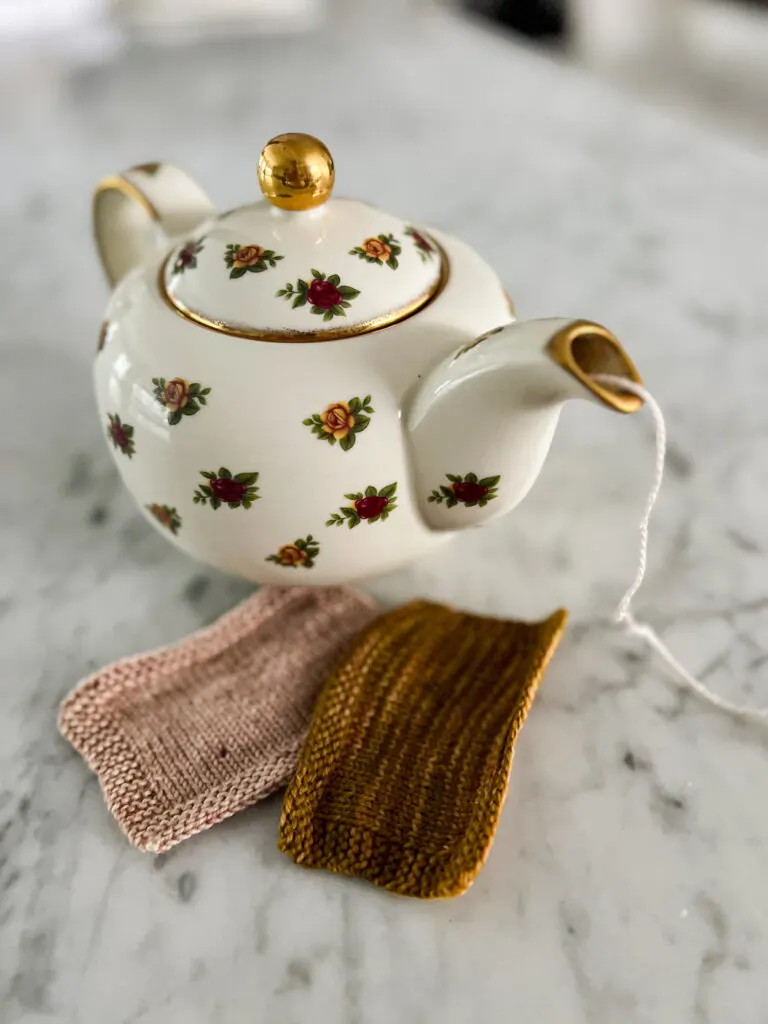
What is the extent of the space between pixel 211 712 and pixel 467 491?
20 centimetres

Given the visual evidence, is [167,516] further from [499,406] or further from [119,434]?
[499,406]

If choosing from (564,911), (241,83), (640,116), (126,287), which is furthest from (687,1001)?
(241,83)

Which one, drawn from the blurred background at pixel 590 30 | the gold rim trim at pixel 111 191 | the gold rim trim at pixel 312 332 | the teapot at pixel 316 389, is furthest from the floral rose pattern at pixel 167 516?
the blurred background at pixel 590 30

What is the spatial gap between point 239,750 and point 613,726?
22 centimetres

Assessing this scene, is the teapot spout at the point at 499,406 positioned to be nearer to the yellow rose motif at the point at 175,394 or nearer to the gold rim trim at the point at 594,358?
the gold rim trim at the point at 594,358

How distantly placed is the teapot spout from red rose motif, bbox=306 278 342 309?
0.07 m

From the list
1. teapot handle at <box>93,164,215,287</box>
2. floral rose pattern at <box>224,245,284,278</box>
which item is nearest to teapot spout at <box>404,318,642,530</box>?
floral rose pattern at <box>224,245,284,278</box>

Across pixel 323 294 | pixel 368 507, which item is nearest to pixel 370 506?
pixel 368 507

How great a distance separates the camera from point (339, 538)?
52 centimetres

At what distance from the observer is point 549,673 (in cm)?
57

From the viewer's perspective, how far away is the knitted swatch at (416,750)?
18.2 inches

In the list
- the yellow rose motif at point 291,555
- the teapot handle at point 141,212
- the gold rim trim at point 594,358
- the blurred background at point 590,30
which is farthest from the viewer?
the blurred background at point 590,30

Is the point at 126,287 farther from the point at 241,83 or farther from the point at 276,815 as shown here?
the point at 241,83

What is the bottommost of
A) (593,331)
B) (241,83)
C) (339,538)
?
(241,83)
